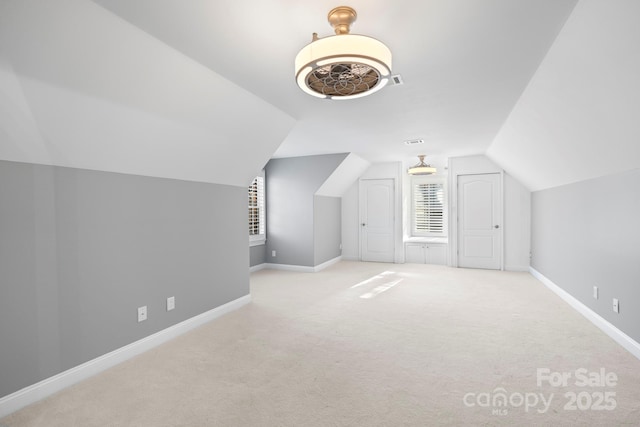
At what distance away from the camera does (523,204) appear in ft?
20.6

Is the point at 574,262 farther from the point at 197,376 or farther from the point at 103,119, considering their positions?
the point at 103,119

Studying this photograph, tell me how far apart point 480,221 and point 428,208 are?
155cm

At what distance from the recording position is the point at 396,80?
9.05 ft

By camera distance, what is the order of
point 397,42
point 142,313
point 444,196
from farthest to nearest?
point 444,196 → point 142,313 → point 397,42

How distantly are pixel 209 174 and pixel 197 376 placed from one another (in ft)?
6.83

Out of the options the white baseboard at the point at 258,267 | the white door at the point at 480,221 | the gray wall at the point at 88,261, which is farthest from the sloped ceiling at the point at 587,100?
the white baseboard at the point at 258,267

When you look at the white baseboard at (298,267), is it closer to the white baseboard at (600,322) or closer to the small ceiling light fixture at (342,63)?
the white baseboard at (600,322)

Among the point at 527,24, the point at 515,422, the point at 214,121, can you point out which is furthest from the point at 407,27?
the point at 515,422

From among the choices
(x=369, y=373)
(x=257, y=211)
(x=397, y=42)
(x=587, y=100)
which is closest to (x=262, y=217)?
(x=257, y=211)

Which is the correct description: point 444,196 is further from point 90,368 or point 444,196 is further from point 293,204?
point 90,368

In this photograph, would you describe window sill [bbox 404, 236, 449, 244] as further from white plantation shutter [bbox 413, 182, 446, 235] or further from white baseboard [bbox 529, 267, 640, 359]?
white baseboard [bbox 529, 267, 640, 359]

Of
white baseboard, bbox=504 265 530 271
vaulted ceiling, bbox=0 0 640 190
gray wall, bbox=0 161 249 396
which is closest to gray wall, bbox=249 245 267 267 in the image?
gray wall, bbox=0 161 249 396

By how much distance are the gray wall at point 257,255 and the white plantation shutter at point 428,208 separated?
12.9 feet

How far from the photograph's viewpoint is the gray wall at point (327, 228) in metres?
6.57
